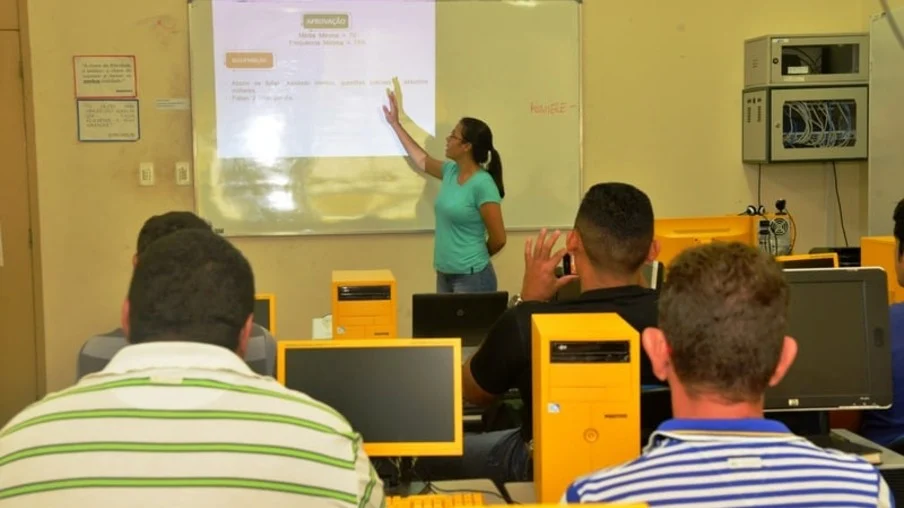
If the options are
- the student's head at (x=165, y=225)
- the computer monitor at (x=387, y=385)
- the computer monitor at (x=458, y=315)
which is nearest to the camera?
the computer monitor at (x=387, y=385)

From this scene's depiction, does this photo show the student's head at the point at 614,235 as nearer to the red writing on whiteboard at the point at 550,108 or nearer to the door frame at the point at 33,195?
the red writing on whiteboard at the point at 550,108

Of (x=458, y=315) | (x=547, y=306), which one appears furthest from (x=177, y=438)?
(x=458, y=315)

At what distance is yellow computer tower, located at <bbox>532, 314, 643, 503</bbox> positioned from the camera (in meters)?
1.88

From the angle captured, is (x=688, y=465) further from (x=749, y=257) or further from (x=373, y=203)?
(x=373, y=203)

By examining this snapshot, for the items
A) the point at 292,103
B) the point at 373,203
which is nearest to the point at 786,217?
the point at 373,203

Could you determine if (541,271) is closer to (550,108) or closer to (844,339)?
(844,339)

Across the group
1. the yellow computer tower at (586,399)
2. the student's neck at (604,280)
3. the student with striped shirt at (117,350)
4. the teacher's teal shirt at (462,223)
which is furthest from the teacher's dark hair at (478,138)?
the yellow computer tower at (586,399)

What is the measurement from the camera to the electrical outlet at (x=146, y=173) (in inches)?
211

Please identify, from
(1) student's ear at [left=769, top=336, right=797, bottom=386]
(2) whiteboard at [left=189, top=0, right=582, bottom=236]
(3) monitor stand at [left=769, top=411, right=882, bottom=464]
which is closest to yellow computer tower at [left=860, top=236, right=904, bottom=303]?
(3) monitor stand at [left=769, top=411, right=882, bottom=464]

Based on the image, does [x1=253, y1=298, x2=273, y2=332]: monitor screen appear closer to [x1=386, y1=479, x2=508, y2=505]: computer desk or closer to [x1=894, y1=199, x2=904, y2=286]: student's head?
[x1=386, y1=479, x2=508, y2=505]: computer desk

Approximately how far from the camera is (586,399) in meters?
1.88

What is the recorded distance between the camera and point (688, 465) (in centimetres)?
137

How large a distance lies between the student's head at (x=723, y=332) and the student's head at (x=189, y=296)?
65cm

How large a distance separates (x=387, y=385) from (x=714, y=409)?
0.96 metres
